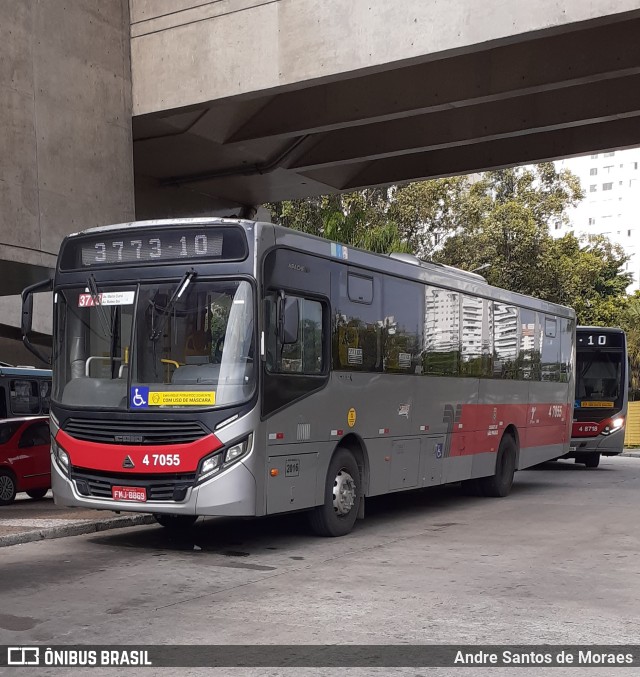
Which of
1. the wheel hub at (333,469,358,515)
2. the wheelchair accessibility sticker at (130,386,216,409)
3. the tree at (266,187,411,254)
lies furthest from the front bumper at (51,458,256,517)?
the tree at (266,187,411,254)

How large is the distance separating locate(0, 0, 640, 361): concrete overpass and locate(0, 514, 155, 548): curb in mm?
4599

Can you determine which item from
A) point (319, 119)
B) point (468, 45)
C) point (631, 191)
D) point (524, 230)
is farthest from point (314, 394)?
point (631, 191)

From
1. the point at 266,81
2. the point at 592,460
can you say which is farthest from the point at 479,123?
the point at 592,460

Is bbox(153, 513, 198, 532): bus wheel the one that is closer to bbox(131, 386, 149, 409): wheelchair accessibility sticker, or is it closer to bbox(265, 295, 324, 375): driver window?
bbox(131, 386, 149, 409): wheelchair accessibility sticker

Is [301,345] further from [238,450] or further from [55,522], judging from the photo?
[55,522]

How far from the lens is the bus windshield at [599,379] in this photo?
24.4m

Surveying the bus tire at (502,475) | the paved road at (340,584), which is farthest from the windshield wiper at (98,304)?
the bus tire at (502,475)

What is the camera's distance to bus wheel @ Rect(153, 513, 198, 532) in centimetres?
1203

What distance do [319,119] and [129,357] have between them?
959 cm

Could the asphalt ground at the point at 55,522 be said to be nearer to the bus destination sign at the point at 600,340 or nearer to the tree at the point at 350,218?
the bus destination sign at the point at 600,340

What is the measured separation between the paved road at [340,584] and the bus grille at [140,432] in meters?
1.13

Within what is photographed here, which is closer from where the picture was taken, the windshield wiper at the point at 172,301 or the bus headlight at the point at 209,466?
the bus headlight at the point at 209,466

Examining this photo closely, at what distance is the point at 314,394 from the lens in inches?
423

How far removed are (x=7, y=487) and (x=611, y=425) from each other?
1426 centimetres
